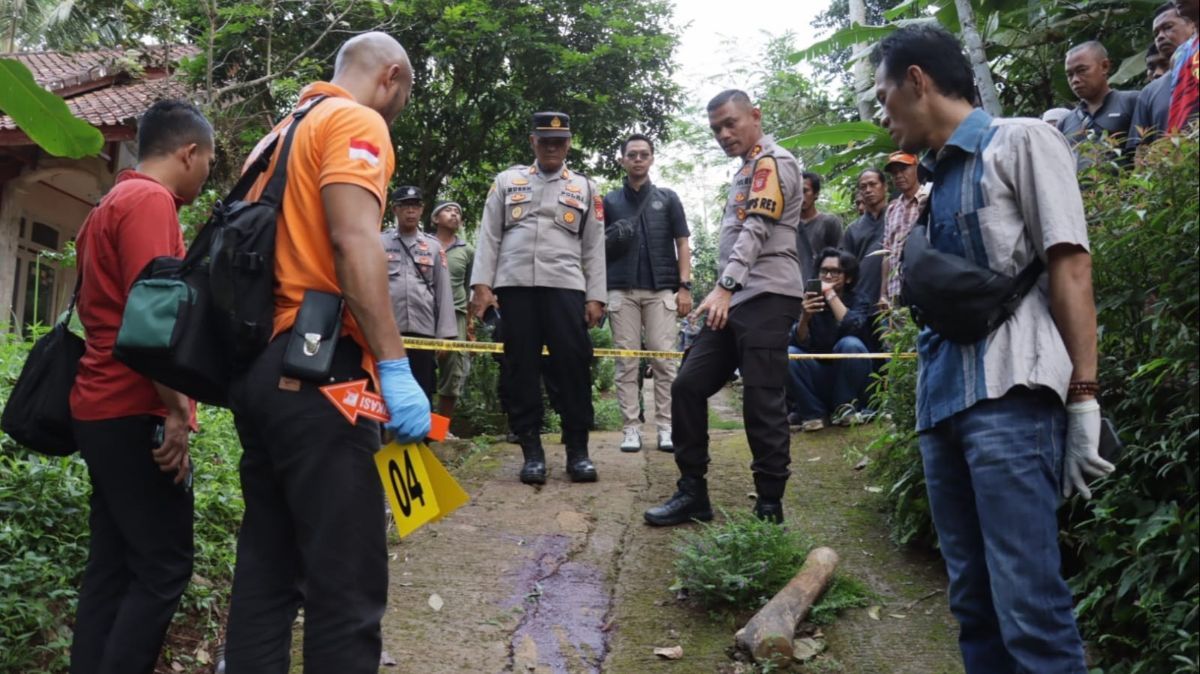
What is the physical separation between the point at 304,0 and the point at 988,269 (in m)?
11.9

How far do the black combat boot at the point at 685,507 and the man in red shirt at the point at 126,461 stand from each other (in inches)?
102

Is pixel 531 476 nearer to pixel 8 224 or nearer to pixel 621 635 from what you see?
pixel 621 635

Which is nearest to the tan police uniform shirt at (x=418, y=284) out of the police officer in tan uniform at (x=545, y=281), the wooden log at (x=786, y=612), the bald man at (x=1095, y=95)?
the police officer in tan uniform at (x=545, y=281)

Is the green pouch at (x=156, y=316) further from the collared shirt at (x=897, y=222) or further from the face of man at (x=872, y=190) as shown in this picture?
the face of man at (x=872, y=190)

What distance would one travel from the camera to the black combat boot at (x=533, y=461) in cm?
610

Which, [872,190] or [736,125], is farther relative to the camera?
[872,190]

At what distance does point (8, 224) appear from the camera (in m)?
13.5

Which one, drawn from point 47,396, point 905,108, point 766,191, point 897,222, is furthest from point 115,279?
point 897,222

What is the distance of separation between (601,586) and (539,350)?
1.89 meters

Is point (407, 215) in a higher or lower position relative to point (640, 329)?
higher

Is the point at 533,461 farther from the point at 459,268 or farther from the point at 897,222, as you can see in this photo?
the point at 459,268

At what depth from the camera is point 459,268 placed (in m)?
8.95

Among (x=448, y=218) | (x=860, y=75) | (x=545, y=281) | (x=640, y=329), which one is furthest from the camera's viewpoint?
(x=860, y=75)

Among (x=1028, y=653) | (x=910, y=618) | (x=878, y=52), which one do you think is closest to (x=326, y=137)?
(x=878, y=52)
